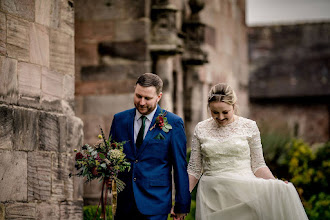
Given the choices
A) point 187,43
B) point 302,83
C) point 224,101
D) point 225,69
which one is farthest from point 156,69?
point 302,83

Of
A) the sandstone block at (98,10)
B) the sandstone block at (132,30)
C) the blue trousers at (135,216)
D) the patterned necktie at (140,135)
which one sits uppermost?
the sandstone block at (98,10)

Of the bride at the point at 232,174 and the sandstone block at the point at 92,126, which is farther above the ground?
the sandstone block at the point at 92,126

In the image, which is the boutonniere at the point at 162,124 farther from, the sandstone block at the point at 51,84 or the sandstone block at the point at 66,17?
the sandstone block at the point at 66,17

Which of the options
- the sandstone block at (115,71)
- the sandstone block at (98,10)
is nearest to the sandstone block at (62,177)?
the sandstone block at (115,71)

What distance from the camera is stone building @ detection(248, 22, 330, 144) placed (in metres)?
24.2

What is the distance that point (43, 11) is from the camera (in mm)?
6500

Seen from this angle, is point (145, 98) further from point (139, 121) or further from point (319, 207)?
point (319, 207)

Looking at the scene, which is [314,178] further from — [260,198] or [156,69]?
[260,198]

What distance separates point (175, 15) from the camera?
32.9ft

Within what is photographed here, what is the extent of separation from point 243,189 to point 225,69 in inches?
280

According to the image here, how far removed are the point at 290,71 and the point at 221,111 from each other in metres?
19.7

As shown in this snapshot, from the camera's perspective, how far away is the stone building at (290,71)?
24188 mm

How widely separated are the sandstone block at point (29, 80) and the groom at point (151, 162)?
1117 mm

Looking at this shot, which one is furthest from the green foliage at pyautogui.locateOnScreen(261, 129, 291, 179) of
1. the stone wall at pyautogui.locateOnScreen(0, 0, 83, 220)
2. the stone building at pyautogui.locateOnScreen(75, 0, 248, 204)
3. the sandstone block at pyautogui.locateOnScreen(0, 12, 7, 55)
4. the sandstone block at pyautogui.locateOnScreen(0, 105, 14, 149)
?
the sandstone block at pyautogui.locateOnScreen(0, 12, 7, 55)
